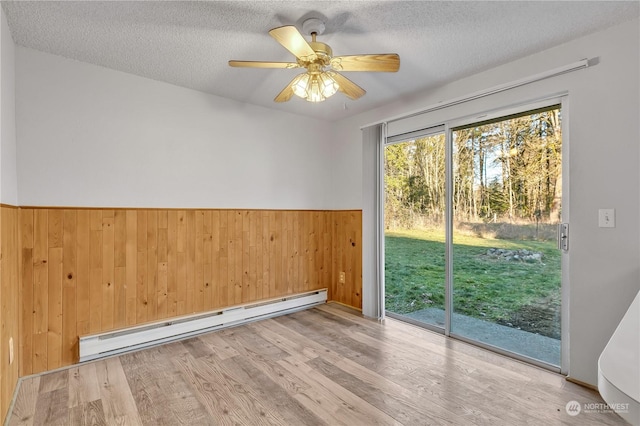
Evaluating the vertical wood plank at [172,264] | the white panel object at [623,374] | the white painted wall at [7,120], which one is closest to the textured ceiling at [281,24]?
the white painted wall at [7,120]

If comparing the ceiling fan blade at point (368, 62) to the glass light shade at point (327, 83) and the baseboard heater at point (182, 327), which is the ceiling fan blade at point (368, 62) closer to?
the glass light shade at point (327, 83)

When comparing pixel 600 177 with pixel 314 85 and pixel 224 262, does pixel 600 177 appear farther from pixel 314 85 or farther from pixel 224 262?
pixel 224 262

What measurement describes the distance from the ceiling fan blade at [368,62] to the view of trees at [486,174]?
1.30 metres

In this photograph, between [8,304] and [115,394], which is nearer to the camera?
[8,304]

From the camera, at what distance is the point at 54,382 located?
7.23ft

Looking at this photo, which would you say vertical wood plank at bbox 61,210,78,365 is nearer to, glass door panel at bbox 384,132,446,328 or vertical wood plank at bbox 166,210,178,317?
vertical wood plank at bbox 166,210,178,317

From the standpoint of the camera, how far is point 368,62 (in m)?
1.96

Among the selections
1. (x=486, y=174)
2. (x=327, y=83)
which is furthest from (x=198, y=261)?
(x=486, y=174)

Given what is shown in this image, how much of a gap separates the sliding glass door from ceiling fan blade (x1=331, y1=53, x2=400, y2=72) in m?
1.29

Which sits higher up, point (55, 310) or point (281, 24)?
point (281, 24)

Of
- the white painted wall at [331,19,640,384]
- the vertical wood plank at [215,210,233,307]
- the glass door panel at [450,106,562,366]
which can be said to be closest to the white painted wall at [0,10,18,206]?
the vertical wood plank at [215,210,233,307]

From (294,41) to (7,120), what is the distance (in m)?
1.86

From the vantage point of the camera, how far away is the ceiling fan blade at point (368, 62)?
1899 millimetres

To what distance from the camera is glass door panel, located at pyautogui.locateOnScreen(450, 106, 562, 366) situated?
2.44 m
